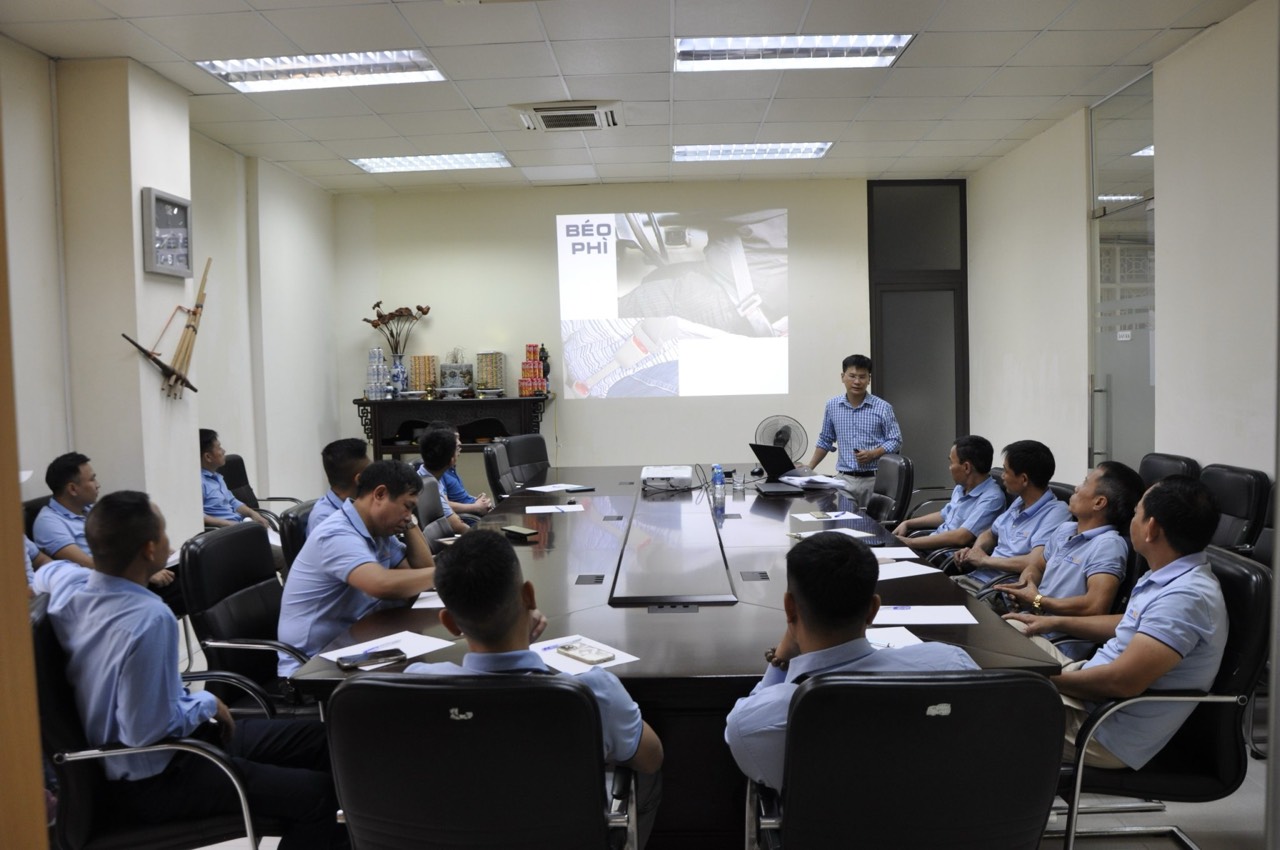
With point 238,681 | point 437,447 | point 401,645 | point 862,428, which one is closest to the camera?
point 401,645

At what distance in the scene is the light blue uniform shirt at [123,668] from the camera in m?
1.97

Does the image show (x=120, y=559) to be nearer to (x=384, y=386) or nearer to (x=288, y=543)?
(x=288, y=543)

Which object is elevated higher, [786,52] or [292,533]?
[786,52]

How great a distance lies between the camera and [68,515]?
3982 mm

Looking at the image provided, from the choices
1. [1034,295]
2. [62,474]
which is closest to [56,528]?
[62,474]

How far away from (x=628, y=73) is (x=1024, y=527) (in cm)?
330

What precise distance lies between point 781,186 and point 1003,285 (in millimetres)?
2155

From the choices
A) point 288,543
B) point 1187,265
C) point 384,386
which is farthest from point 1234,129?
point 384,386

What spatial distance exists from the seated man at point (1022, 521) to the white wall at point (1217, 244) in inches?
52.1

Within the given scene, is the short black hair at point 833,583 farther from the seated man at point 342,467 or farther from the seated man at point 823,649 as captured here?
the seated man at point 342,467

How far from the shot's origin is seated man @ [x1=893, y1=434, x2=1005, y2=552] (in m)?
4.19

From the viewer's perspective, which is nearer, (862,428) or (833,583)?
(833,583)

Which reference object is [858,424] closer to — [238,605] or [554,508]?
[554,508]

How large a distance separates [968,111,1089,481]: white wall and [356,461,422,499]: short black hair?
4972mm
